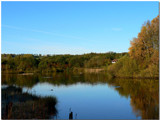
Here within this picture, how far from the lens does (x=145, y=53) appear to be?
41.8 metres

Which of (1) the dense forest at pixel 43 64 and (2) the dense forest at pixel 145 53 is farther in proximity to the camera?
(1) the dense forest at pixel 43 64

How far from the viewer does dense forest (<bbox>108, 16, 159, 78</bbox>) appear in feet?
132

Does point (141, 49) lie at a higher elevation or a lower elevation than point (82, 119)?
higher

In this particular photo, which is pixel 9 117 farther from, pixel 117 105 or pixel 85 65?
pixel 85 65

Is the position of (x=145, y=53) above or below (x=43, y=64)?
above

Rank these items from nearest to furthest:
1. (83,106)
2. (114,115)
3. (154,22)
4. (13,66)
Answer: (114,115), (83,106), (154,22), (13,66)

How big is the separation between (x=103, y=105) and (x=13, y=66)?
2595 inches

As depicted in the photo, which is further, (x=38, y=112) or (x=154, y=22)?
(x=154, y=22)

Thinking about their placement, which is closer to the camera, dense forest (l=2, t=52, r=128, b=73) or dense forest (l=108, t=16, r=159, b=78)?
dense forest (l=108, t=16, r=159, b=78)

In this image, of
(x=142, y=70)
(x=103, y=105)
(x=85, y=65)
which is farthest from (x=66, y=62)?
(x=103, y=105)

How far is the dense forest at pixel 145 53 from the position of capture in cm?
4009

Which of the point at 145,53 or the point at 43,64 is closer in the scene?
the point at 145,53

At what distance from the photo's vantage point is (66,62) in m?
98.8

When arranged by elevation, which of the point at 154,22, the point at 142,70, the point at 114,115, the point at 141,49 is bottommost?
the point at 114,115
